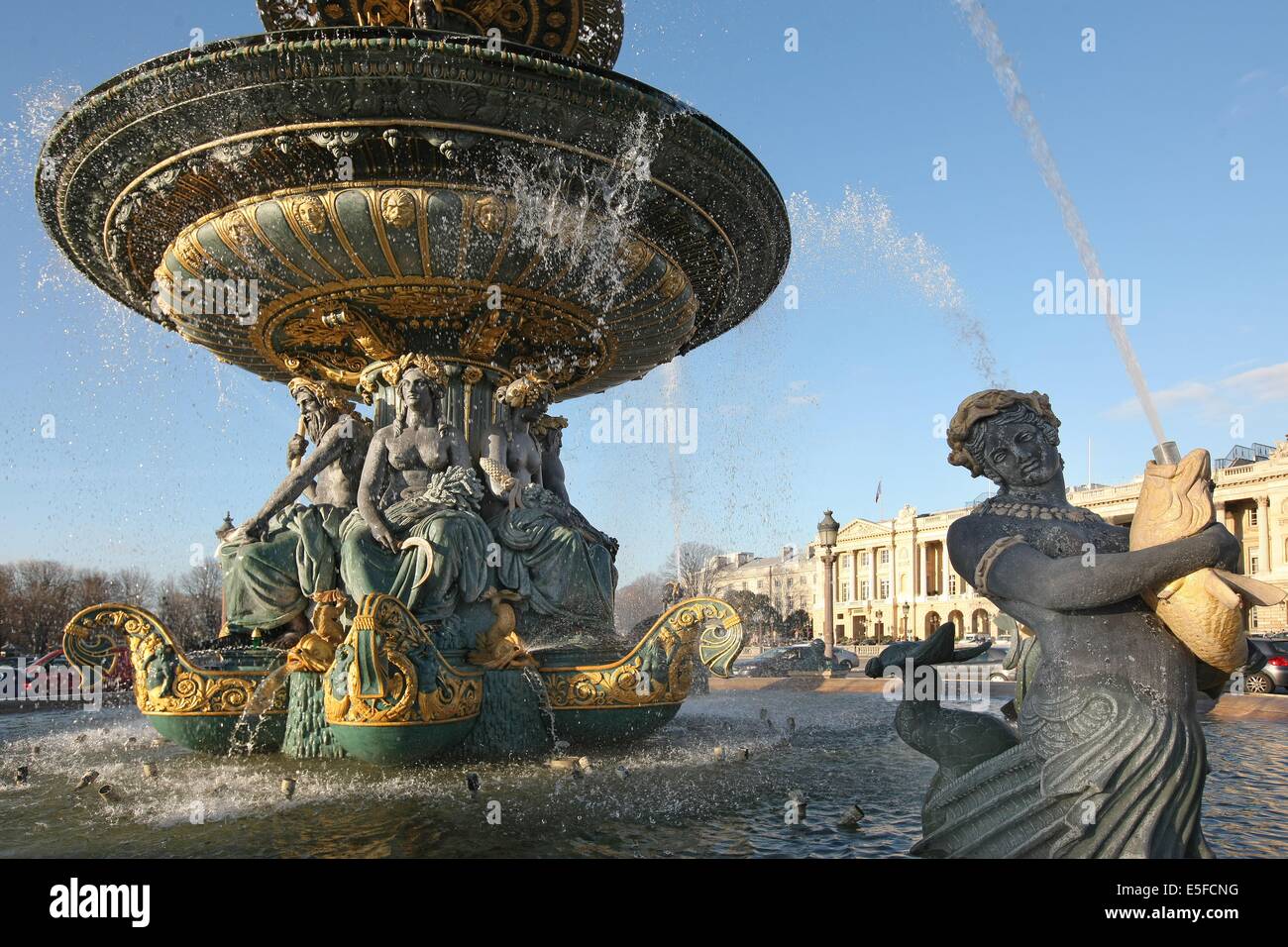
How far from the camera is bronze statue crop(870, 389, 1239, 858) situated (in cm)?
243

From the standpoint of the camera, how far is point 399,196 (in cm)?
673

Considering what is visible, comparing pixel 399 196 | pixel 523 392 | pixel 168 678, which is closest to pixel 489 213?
pixel 399 196

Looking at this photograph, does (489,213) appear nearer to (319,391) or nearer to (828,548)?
(319,391)

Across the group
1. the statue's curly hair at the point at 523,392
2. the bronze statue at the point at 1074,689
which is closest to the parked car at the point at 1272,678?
the statue's curly hair at the point at 523,392

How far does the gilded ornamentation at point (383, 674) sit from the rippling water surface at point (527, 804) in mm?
413

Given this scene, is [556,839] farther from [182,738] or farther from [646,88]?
[646,88]

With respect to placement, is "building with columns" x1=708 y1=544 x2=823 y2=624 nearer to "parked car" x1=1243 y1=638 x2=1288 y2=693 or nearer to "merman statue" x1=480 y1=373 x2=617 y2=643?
"parked car" x1=1243 y1=638 x2=1288 y2=693

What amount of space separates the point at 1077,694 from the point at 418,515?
5.42 meters

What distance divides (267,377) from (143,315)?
1325mm

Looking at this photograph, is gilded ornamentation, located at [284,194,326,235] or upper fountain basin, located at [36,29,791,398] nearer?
upper fountain basin, located at [36,29,791,398]

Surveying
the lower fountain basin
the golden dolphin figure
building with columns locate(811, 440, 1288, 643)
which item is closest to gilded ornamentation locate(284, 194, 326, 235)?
the lower fountain basin

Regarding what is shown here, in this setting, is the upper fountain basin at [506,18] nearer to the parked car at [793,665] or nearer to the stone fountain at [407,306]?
the stone fountain at [407,306]
